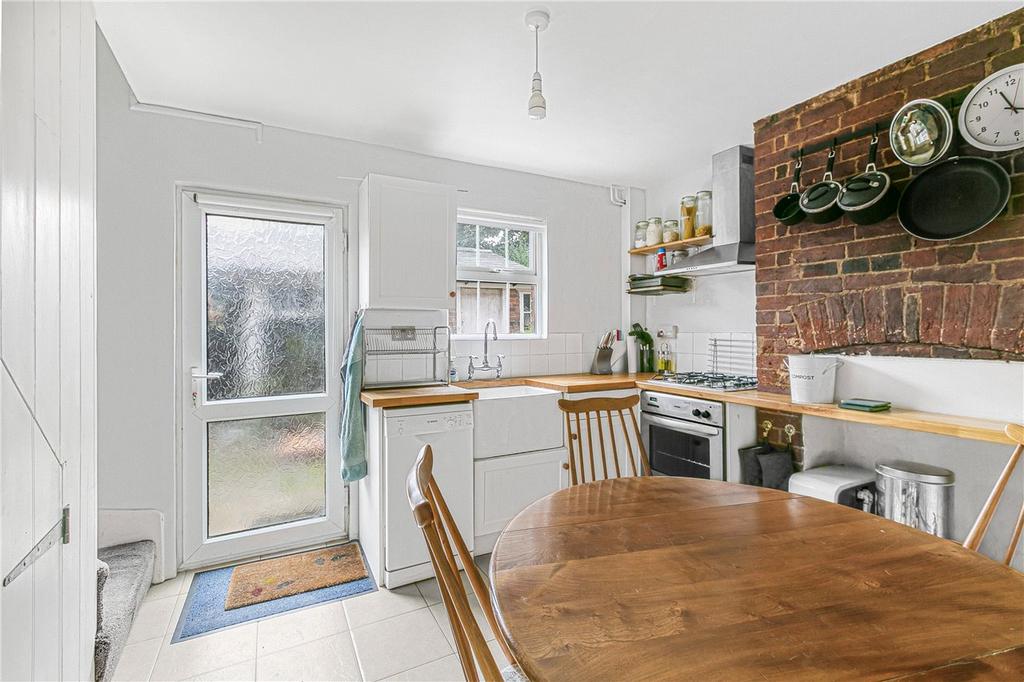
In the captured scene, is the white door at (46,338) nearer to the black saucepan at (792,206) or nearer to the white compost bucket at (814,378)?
the white compost bucket at (814,378)

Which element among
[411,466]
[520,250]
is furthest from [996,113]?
[411,466]

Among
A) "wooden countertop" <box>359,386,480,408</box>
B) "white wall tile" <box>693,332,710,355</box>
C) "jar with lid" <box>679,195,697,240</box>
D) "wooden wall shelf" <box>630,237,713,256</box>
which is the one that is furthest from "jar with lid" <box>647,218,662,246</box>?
"wooden countertop" <box>359,386,480,408</box>

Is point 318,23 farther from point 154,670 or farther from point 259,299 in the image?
point 154,670

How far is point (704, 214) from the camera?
3.31m

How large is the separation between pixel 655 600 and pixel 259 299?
266 centimetres

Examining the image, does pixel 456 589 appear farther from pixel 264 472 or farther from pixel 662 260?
pixel 662 260

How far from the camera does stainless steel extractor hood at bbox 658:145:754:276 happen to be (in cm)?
297

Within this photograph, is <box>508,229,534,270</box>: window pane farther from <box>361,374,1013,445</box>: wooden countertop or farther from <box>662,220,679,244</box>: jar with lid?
<box>662,220,679,244</box>: jar with lid

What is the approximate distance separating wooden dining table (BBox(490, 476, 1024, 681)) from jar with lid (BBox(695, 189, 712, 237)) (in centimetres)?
236

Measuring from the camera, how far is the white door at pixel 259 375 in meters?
2.63

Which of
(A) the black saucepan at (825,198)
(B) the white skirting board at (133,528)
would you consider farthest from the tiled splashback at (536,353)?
(B) the white skirting board at (133,528)

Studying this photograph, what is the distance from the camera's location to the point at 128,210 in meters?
2.47

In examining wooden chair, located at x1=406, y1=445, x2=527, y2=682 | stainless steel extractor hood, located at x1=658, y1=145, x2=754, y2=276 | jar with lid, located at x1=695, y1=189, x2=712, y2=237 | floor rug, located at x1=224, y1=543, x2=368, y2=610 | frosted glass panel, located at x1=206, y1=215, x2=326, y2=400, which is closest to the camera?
wooden chair, located at x1=406, y1=445, x2=527, y2=682

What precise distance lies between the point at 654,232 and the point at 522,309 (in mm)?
1183
